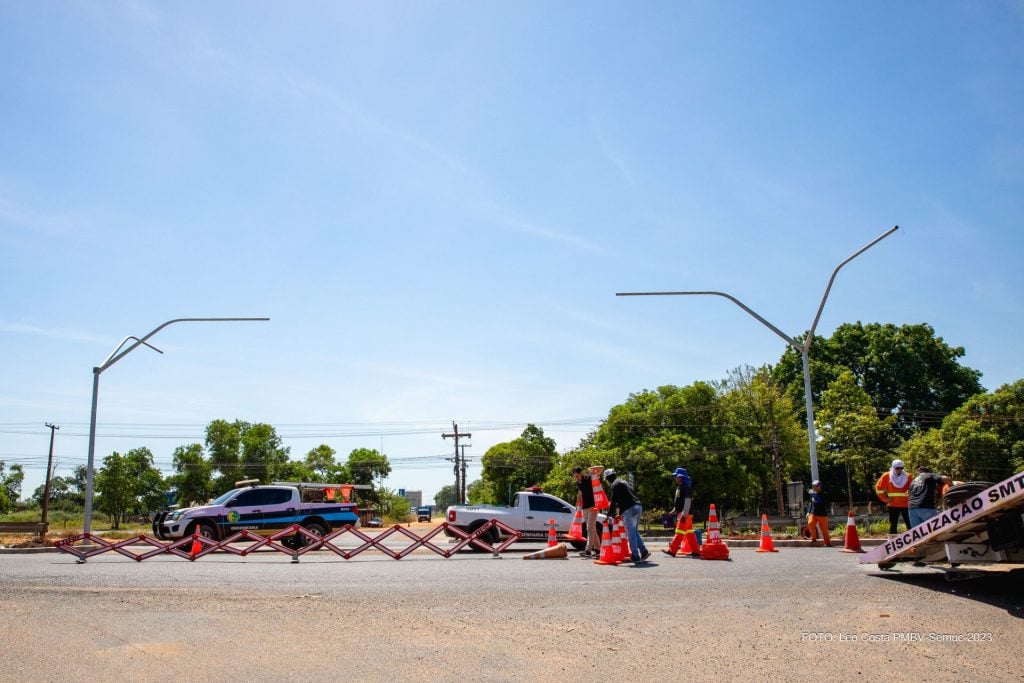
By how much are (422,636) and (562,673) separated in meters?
1.76

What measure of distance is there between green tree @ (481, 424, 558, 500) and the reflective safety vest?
66.0 meters

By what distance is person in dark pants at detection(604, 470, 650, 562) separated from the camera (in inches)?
517

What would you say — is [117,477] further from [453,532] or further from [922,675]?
[922,675]

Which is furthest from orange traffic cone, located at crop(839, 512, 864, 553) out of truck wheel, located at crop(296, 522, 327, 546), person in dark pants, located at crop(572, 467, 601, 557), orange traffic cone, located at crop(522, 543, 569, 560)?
truck wheel, located at crop(296, 522, 327, 546)

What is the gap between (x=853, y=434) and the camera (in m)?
55.7

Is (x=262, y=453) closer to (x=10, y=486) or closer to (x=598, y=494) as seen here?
(x=10, y=486)

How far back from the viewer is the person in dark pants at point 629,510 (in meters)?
13.1

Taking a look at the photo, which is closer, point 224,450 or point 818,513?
point 818,513

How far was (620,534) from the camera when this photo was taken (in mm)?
13156

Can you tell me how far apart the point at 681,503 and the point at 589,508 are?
2.16 meters

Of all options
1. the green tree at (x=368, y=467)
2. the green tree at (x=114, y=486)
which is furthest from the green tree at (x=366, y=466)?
the green tree at (x=114, y=486)

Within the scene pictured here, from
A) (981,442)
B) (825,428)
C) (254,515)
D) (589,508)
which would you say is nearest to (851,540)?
(589,508)

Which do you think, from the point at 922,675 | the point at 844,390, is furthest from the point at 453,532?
the point at 844,390

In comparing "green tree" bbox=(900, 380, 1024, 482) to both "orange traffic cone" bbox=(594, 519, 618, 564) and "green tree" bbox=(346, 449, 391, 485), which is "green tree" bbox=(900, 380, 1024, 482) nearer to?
"orange traffic cone" bbox=(594, 519, 618, 564)
